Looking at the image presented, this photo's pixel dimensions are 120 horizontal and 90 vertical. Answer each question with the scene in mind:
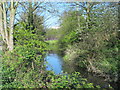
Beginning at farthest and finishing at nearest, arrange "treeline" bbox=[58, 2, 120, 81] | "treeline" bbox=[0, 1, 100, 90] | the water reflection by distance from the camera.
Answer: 1. "treeline" bbox=[58, 2, 120, 81]
2. the water reflection
3. "treeline" bbox=[0, 1, 100, 90]

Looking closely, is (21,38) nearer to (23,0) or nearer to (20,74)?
(20,74)

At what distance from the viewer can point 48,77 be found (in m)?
3.50

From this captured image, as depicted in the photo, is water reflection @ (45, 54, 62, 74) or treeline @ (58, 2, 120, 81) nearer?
water reflection @ (45, 54, 62, 74)

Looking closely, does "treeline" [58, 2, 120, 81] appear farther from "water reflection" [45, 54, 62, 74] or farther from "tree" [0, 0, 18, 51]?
"tree" [0, 0, 18, 51]

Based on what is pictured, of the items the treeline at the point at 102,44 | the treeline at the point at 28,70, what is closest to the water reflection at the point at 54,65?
the treeline at the point at 28,70

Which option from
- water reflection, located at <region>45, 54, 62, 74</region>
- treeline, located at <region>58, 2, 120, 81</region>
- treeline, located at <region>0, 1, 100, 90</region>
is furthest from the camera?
treeline, located at <region>58, 2, 120, 81</region>

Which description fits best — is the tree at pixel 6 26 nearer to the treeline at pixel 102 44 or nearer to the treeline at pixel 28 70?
the treeline at pixel 28 70

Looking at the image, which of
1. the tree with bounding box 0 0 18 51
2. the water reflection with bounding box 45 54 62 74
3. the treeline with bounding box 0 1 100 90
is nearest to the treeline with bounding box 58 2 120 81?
the water reflection with bounding box 45 54 62 74

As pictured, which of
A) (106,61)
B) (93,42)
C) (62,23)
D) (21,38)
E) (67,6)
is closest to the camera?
(21,38)

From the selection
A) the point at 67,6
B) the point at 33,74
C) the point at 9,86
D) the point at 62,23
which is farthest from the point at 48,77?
the point at 62,23

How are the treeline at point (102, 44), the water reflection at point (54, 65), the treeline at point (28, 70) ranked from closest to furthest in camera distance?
the treeline at point (28, 70) < the water reflection at point (54, 65) < the treeline at point (102, 44)

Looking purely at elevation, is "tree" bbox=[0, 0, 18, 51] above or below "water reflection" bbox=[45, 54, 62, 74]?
above

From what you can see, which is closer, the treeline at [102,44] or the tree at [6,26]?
the tree at [6,26]

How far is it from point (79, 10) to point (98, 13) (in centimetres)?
195
